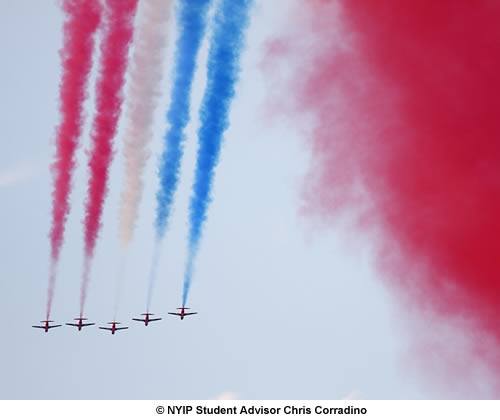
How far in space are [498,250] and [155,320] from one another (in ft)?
33.2

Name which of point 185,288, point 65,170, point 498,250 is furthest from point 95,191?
point 498,250

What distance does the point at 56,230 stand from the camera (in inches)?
1077
